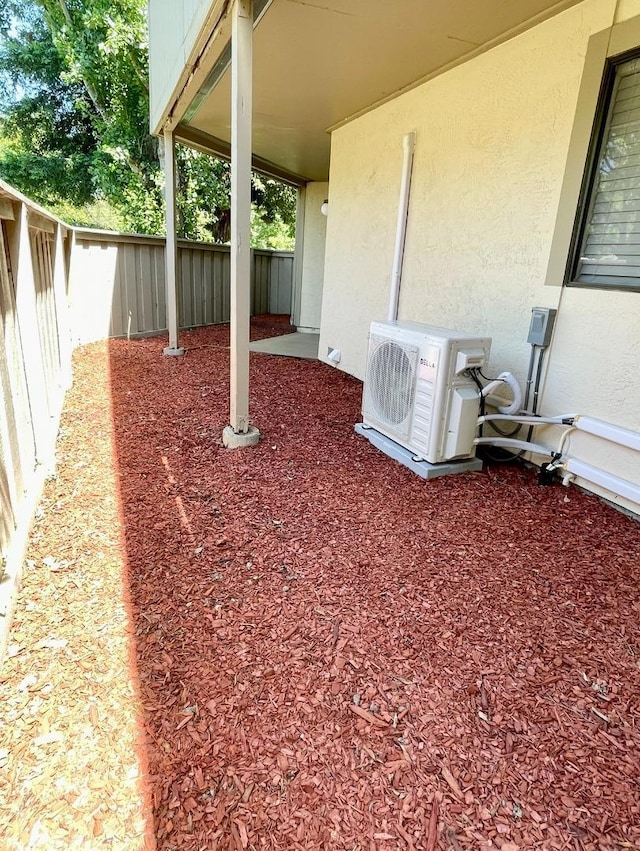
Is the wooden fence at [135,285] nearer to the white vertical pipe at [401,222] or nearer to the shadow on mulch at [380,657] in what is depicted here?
the white vertical pipe at [401,222]

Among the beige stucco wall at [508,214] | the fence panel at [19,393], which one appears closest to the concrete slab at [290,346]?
the beige stucco wall at [508,214]

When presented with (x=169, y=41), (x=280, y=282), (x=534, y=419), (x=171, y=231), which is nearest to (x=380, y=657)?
(x=534, y=419)

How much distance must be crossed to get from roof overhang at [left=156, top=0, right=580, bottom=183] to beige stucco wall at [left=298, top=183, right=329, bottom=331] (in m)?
3.00

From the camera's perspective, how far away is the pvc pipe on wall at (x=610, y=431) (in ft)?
8.38

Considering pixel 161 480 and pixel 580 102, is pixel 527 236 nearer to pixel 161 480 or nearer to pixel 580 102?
pixel 580 102

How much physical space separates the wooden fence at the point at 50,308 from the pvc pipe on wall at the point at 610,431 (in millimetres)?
2917

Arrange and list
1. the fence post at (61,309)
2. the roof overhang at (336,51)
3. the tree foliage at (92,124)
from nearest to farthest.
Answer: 1. the roof overhang at (336,51)
2. the fence post at (61,309)
3. the tree foliage at (92,124)

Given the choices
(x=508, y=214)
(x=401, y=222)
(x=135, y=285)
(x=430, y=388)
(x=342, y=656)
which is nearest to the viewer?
→ (x=342, y=656)

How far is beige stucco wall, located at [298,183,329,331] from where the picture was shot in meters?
8.91

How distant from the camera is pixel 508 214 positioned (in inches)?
130

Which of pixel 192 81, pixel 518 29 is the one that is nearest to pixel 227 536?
pixel 518 29

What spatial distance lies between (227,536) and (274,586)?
17.8 inches

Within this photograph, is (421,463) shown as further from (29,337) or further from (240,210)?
(29,337)

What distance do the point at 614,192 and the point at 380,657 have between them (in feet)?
9.06
